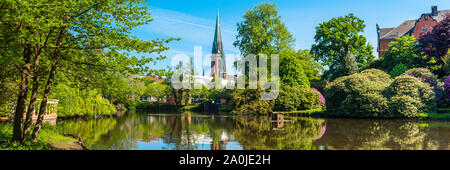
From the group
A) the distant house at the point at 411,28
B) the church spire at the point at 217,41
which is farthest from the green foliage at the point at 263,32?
the church spire at the point at 217,41

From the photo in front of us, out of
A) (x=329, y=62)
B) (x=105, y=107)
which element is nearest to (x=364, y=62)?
(x=329, y=62)

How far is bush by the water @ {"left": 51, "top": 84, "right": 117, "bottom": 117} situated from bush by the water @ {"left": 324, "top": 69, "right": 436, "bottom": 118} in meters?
20.7

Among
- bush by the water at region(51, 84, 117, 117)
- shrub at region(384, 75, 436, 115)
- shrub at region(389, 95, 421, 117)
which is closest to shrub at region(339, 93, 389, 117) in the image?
shrub at region(389, 95, 421, 117)

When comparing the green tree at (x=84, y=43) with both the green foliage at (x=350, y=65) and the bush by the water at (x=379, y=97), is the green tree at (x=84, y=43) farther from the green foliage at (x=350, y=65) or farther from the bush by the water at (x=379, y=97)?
the green foliage at (x=350, y=65)

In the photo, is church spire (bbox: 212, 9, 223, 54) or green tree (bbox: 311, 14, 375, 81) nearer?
green tree (bbox: 311, 14, 375, 81)

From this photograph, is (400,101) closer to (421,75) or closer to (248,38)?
(421,75)

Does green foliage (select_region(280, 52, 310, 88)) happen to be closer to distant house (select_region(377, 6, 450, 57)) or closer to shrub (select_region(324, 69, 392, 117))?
shrub (select_region(324, 69, 392, 117))

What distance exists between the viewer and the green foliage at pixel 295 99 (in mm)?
33728

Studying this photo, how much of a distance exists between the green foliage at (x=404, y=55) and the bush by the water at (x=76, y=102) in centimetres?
3290

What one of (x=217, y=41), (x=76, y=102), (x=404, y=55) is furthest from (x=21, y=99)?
(x=217, y=41)

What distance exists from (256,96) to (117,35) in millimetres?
26605

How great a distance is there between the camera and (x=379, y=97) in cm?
2259

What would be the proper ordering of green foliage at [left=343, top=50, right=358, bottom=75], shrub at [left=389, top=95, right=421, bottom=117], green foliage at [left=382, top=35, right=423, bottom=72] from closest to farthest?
1. shrub at [left=389, top=95, right=421, bottom=117]
2. green foliage at [left=382, top=35, right=423, bottom=72]
3. green foliage at [left=343, top=50, right=358, bottom=75]

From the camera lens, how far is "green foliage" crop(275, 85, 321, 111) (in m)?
33.7
